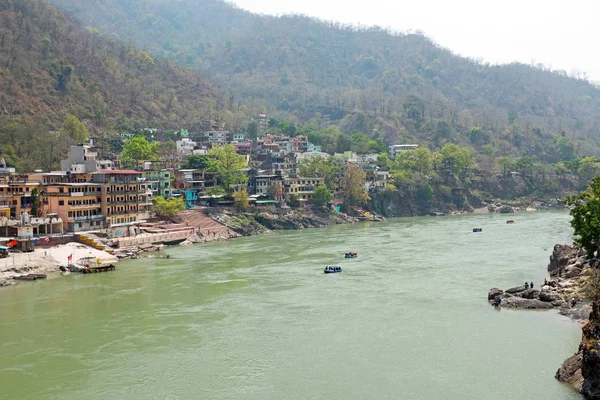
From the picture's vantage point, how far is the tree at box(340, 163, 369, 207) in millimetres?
52375

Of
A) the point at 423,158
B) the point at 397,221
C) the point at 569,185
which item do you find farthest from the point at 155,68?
the point at 569,185

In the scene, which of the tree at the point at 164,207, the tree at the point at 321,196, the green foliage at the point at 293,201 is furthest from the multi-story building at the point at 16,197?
the tree at the point at 321,196

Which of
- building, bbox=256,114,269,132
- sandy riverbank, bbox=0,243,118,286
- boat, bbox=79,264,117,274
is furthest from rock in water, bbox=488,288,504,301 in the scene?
building, bbox=256,114,269,132

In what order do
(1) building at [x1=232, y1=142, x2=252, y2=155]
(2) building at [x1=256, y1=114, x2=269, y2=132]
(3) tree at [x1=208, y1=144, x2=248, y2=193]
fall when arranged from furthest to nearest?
(2) building at [x1=256, y1=114, x2=269, y2=132] < (1) building at [x1=232, y1=142, x2=252, y2=155] < (3) tree at [x1=208, y1=144, x2=248, y2=193]

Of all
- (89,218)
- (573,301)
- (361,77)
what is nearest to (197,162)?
(89,218)

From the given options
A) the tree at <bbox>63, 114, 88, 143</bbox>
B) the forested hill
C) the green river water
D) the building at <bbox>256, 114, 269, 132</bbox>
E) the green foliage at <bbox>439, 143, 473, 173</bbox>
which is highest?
the forested hill

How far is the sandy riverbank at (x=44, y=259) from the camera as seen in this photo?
26.2 metres

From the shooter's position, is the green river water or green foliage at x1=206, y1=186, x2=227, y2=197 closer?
the green river water

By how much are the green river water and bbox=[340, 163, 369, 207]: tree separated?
21.5 metres

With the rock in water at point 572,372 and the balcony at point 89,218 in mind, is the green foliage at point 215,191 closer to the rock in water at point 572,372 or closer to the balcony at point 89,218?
the balcony at point 89,218

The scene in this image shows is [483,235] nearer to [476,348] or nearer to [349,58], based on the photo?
[476,348]

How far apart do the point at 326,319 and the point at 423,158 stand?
43052mm

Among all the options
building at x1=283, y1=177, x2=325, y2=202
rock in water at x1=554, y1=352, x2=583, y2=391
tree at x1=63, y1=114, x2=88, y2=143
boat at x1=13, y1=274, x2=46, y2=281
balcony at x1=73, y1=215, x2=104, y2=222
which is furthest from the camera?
tree at x1=63, y1=114, x2=88, y2=143

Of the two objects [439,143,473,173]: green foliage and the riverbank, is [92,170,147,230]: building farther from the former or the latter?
[439,143,473,173]: green foliage
